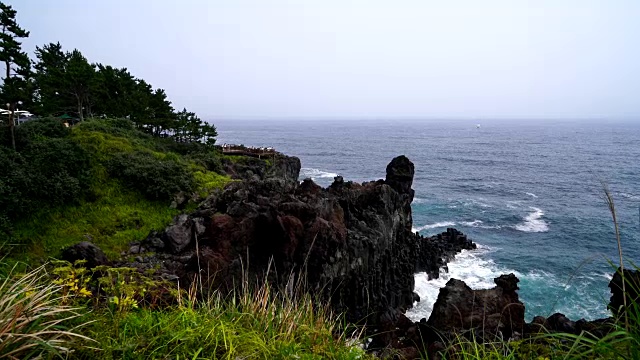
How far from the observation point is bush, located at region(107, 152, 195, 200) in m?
23.6

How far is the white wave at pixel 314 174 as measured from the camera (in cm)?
6744

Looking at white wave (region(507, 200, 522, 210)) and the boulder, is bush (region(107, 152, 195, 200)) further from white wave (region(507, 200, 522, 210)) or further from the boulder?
white wave (region(507, 200, 522, 210))

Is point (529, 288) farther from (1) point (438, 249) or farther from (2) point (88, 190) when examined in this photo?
(2) point (88, 190)

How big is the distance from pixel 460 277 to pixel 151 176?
25.1 meters

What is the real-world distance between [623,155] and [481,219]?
76936 mm

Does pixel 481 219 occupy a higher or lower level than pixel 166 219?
lower

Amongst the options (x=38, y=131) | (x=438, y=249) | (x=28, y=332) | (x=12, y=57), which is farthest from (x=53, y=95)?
(x=28, y=332)

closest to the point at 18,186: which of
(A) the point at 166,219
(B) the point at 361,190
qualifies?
(A) the point at 166,219

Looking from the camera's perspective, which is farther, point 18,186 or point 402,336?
point 18,186

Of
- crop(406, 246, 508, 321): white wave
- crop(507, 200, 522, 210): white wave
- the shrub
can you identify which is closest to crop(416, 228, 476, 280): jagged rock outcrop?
crop(406, 246, 508, 321): white wave

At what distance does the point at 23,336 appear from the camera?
313 centimetres

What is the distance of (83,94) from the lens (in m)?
40.2

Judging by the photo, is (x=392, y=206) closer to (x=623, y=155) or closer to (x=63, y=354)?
(x=63, y=354)

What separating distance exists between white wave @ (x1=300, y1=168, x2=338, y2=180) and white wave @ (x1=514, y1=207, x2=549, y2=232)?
33.0 m
